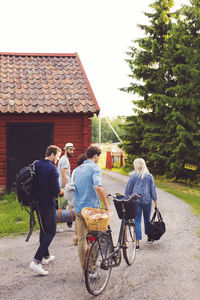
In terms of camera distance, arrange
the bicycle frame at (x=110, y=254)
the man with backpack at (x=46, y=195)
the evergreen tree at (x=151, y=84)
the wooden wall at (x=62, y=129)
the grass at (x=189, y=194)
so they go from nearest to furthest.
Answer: the bicycle frame at (x=110, y=254), the man with backpack at (x=46, y=195), the grass at (x=189, y=194), the wooden wall at (x=62, y=129), the evergreen tree at (x=151, y=84)

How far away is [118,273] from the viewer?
4969mm

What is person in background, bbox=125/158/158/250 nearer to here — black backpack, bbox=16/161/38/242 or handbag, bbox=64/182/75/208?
handbag, bbox=64/182/75/208

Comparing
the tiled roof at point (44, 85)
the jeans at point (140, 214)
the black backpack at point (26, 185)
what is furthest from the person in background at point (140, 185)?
the tiled roof at point (44, 85)

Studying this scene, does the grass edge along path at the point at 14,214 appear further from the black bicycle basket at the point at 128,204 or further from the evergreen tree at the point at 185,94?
the evergreen tree at the point at 185,94

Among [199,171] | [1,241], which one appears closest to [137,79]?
[199,171]

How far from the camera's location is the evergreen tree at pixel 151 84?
19156mm

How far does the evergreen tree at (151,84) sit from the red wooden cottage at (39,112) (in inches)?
282

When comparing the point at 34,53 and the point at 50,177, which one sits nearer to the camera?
the point at 50,177

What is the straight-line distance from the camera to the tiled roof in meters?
11.5

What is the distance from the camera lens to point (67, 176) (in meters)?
7.18

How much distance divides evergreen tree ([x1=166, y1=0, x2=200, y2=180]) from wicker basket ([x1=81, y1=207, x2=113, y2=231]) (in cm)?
1315

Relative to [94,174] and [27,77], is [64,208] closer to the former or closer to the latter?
[94,174]

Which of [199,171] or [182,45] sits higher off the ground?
[182,45]

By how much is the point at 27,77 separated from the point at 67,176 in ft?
23.5
